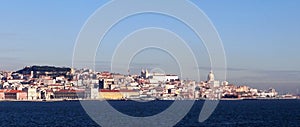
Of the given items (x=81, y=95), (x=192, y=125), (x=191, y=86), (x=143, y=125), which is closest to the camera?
(x=143, y=125)

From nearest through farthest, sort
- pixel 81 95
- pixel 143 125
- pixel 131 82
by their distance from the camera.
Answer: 1. pixel 143 125
2. pixel 131 82
3. pixel 81 95

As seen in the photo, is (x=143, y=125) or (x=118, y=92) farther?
(x=118, y=92)

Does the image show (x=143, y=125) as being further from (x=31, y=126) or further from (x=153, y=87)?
(x=153, y=87)

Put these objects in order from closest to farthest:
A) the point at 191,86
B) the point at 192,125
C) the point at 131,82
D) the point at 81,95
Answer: the point at 192,125
the point at 131,82
the point at 81,95
the point at 191,86

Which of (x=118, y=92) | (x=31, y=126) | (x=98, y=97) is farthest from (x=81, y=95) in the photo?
(x=31, y=126)

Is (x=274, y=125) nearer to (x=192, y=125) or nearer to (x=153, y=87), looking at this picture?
(x=192, y=125)

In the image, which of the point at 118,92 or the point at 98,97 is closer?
the point at 98,97

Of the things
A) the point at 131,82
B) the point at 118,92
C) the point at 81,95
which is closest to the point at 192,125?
the point at 131,82

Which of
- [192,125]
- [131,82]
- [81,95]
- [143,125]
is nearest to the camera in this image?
[143,125]
